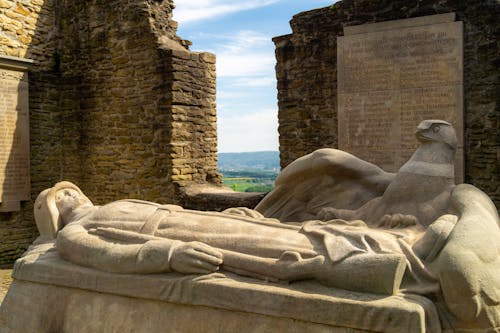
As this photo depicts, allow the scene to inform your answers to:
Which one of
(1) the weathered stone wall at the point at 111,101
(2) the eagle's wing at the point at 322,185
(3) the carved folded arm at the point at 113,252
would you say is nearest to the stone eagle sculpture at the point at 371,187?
(2) the eagle's wing at the point at 322,185

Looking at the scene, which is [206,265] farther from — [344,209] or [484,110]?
[484,110]

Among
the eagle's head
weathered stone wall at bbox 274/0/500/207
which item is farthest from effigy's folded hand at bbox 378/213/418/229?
weathered stone wall at bbox 274/0/500/207

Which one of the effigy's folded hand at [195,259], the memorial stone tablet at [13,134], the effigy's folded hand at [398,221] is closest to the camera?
the effigy's folded hand at [195,259]

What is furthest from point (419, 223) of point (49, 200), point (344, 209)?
point (49, 200)

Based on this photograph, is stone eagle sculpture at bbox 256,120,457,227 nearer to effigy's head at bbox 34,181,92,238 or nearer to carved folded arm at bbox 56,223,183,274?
carved folded arm at bbox 56,223,183,274

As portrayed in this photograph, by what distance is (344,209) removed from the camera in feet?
12.1

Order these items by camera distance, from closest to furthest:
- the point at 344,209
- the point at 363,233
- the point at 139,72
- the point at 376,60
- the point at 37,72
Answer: the point at 363,233
the point at 344,209
the point at 376,60
the point at 139,72
the point at 37,72

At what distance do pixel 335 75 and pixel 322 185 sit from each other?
13.7 feet

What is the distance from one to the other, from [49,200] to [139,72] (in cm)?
515

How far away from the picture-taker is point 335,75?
7.70m

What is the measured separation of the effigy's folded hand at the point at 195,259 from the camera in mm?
2820

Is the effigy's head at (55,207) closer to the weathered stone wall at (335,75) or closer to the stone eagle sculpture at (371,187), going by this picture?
the stone eagle sculpture at (371,187)

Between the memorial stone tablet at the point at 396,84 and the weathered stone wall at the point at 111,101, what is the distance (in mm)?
2415

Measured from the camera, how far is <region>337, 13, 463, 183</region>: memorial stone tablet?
672 centimetres
